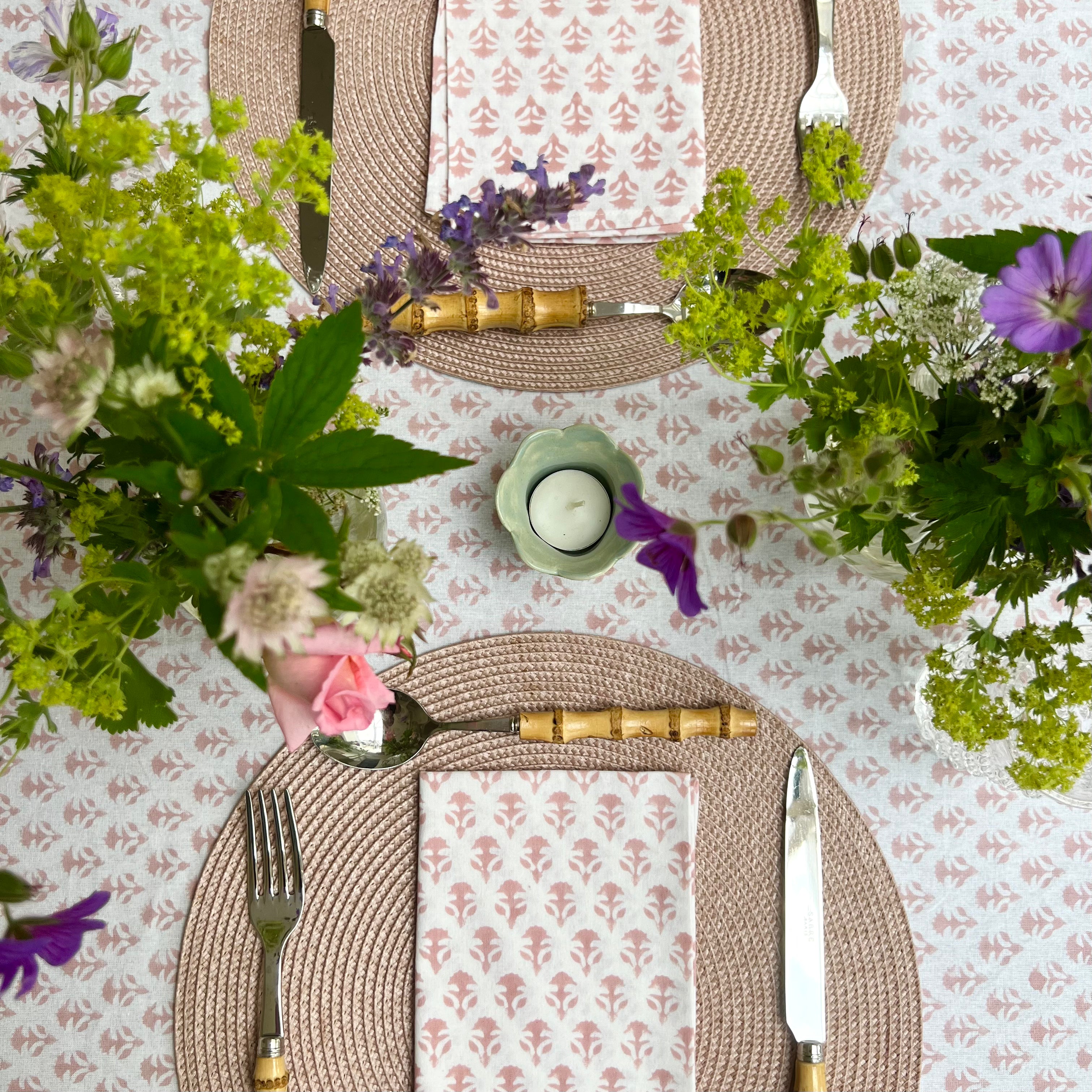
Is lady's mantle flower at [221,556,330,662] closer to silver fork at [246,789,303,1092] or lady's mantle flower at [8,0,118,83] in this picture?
lady's mantle flower at [8,0,118,83]

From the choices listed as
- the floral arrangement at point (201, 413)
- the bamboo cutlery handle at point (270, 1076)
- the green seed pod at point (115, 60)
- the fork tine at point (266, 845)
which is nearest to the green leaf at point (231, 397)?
the floral arrangement at point (201, 413)

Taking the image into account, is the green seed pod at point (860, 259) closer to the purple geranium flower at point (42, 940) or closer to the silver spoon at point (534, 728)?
the silver spoon at point (534, 728)

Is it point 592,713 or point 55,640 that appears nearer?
point 55,640

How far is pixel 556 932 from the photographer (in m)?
0.75

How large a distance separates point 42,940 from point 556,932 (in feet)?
Result: 1.49

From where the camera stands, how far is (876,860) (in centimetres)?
76

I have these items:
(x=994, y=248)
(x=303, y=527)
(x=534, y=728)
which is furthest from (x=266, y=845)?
(x=994, y=248)

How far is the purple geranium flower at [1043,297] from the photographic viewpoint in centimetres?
44

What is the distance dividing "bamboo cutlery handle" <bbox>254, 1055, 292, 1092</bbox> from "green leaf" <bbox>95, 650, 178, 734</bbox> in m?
0.36

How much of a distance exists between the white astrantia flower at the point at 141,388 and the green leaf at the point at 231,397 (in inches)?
0.7

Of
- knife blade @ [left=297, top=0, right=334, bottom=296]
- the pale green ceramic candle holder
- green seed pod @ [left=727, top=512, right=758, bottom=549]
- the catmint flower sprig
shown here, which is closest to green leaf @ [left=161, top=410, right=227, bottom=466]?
the catmint flower sprig

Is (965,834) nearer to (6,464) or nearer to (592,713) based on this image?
(592,713)

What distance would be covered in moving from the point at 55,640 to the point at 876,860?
639mm

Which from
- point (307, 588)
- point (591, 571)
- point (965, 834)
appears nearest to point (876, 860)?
point (965, 834)
